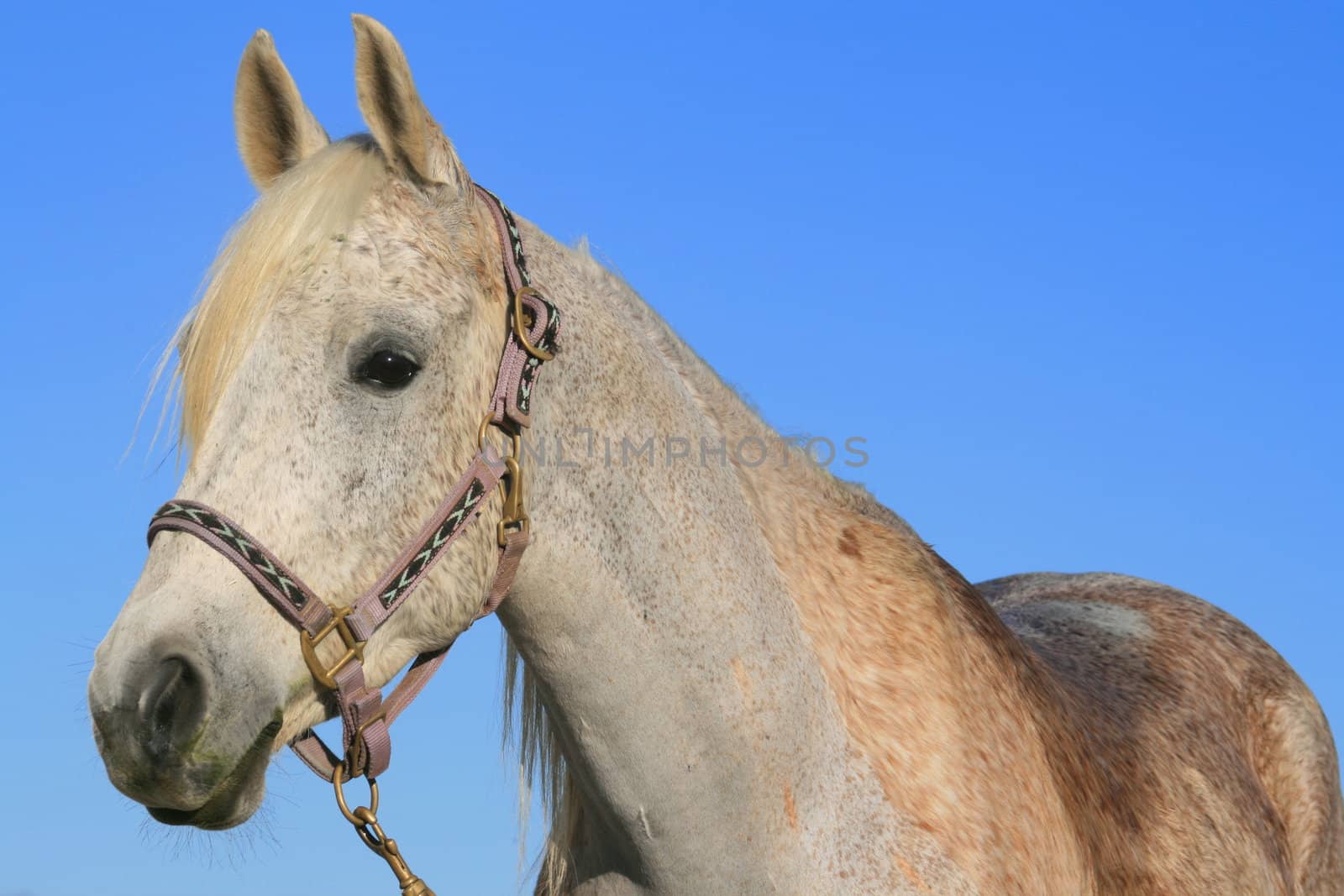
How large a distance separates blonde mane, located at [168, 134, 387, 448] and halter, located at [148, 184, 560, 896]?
1.15 feet

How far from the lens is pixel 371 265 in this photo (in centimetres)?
338

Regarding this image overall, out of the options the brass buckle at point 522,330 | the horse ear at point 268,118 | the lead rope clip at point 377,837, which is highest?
the horse ear at point 268,118

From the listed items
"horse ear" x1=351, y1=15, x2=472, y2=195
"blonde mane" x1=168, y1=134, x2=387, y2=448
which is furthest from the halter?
"blonde mane" x1=168, y1=134, x2=387, y2=448

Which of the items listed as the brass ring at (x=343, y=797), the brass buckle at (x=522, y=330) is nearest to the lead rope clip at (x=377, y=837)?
the brass ring at (x=343, y=797)

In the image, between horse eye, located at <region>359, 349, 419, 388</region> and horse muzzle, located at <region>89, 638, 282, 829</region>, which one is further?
horse eye, located at <region>359, 349, 419, 388</region>

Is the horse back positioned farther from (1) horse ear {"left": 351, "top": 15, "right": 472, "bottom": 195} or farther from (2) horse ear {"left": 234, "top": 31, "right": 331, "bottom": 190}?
(2) horse ear {"left": 234, "top": 31, "right": 331, "bottom": 190}

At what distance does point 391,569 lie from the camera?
328 cm

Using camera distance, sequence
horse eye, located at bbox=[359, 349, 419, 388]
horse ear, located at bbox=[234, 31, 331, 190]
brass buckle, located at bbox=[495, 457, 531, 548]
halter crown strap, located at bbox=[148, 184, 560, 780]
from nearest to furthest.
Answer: halter crown strap, located at bbox=[148, 184, 560, 780], horse eye, located at bbox=[359, 349, 419, 388], brass buckle, located at bbox=[495, 457, 531, 548], horse ear, located at bbox=[234, 31, 331, 190]

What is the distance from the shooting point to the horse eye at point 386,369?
129 inches

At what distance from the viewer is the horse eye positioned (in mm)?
3289

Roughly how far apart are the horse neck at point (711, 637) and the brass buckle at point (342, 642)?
1.57 ft

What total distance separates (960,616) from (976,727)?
41 centimetres

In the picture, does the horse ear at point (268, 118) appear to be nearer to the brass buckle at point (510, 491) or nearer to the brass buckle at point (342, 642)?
the brass buckle at point (510, 491)

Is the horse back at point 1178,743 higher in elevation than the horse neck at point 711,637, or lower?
higher
